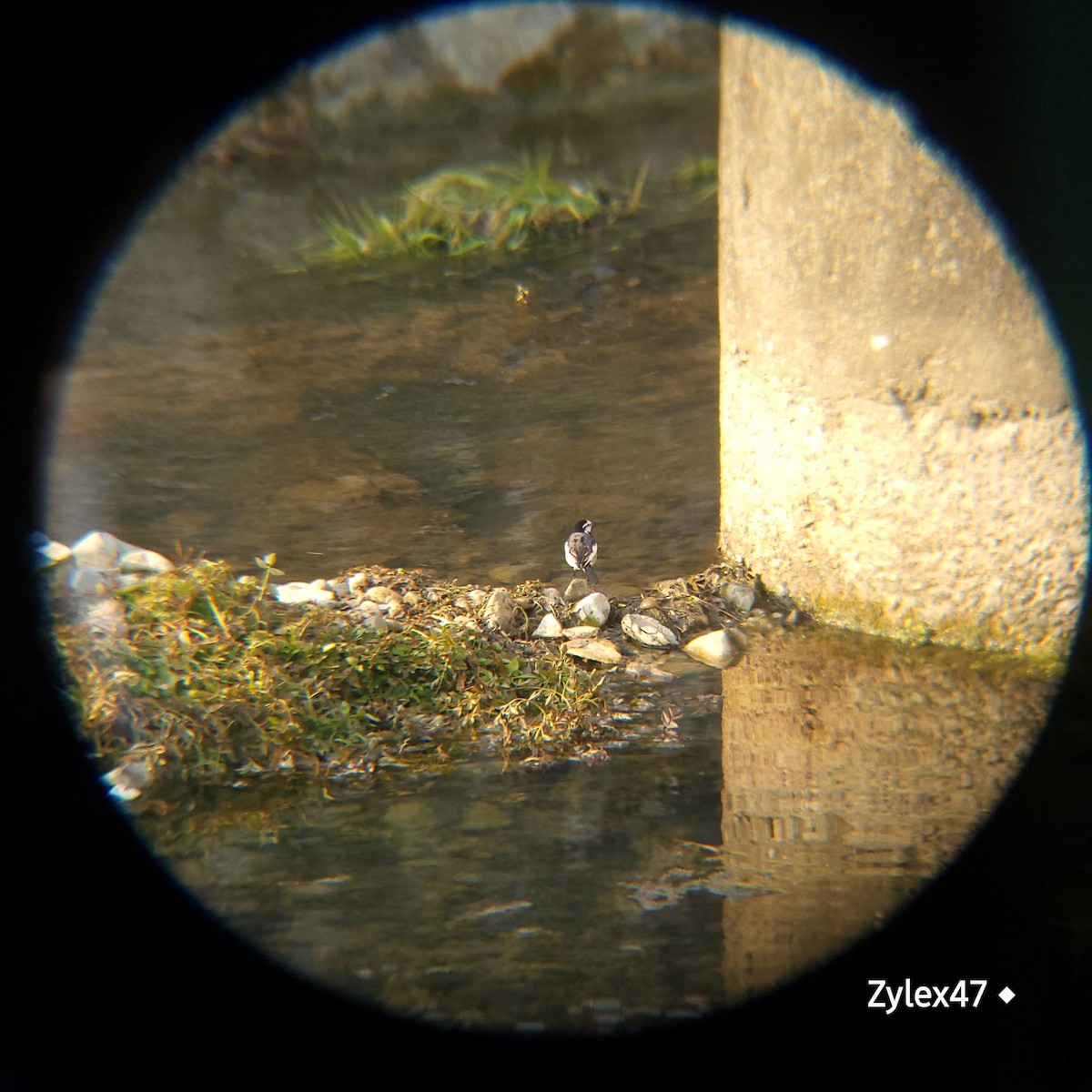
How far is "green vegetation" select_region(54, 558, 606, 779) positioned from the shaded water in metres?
0.17

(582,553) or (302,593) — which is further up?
(582,553)

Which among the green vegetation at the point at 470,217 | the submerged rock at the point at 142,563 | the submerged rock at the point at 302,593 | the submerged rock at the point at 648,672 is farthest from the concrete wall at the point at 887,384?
the green vegetation at the point at 470,217

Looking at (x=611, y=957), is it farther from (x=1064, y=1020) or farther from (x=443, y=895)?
(x=1064, y=1020)

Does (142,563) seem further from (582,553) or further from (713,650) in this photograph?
(713,650)

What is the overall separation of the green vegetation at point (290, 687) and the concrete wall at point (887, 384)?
0.99 m

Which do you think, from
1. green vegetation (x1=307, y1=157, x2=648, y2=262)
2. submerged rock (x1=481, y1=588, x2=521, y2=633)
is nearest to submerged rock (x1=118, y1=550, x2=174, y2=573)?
submerged rock (x1=481, y1=588, x2=521, y2=633)

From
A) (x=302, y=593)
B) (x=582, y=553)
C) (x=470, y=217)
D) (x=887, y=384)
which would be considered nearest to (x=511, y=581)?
(x=582, y=553)

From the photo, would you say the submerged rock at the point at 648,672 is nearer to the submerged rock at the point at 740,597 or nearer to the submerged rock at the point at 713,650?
the submerged rock at the point at 713,650

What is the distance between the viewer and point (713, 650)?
411cm

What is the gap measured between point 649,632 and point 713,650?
23 cm

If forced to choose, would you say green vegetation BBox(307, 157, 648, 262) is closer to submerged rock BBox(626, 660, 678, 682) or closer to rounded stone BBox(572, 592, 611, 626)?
rounded stone BBox(572, 592, 611, 626)

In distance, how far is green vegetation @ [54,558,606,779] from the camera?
357 cm

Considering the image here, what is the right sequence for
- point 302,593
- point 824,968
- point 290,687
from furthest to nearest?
point 302,593
point 290,687
point 824,968

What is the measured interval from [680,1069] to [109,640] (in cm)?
210
